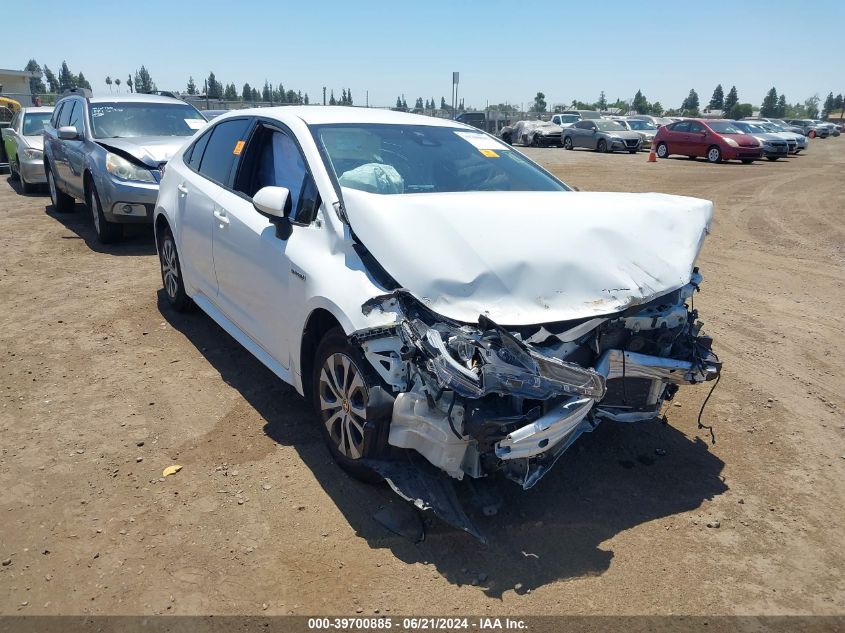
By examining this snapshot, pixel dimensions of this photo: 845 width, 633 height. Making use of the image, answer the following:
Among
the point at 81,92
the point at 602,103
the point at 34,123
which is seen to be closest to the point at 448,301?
the point at 81,92

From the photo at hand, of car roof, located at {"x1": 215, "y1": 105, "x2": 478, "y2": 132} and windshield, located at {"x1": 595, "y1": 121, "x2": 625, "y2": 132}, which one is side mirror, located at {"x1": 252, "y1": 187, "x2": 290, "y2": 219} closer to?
car roof, located at {"x1": 215, "y1": 105, "x2": 478, "y2": 132}

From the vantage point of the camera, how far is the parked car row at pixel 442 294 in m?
2.94

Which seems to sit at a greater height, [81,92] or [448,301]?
[81,92]

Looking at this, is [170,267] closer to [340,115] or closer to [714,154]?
[340,115]

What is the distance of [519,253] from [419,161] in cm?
132

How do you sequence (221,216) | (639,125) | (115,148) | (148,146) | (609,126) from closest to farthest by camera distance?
(221,216) < (115,148) < (148,146) < (609,126) < (639,125)

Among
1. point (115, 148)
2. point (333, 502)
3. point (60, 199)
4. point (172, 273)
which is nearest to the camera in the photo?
point (333, 502)

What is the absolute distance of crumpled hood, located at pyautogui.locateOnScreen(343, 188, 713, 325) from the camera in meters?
3.07

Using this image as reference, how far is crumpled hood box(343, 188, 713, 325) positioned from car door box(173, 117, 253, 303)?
69.0 inches

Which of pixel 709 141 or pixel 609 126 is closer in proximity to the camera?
pixel 709 141

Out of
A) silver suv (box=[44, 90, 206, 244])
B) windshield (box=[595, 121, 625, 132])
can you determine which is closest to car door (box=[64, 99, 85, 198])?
silver suv (box=[44, 90, 206, 244])

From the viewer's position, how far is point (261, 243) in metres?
4.04

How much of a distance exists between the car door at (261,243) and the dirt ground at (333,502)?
61 centimetres

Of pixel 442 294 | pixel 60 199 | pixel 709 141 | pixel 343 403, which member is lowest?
pixel 60 199
